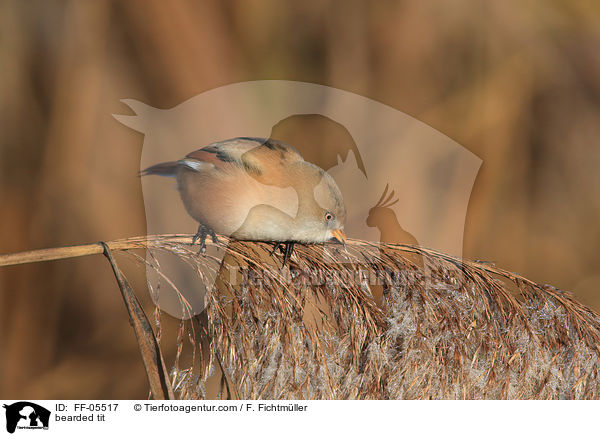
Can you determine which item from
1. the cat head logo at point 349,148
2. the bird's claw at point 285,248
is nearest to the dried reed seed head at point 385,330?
the bird's claw at point 285,248

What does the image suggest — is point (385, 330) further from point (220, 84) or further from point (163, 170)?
point (220, 84)

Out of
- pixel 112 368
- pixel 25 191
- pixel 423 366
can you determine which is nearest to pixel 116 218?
pixel 25 191

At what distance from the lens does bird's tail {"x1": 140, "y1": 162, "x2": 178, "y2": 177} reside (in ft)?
2.62

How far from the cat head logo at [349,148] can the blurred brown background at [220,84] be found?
34 millimetres

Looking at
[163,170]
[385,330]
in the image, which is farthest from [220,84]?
[385,330]

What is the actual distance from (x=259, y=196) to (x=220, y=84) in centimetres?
33

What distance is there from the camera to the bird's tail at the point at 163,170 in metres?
0.80

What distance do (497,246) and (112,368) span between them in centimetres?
85

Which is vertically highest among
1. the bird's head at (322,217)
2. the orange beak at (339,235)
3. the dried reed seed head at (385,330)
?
the bird's head at (322,217)

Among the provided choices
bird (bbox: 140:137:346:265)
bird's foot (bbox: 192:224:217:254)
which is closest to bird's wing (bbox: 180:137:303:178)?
bird (bbox: 140:137:346:265)

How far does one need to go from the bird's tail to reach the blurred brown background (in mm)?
50

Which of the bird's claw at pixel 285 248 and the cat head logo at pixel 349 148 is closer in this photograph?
the bird's claw at pixel 285 248
